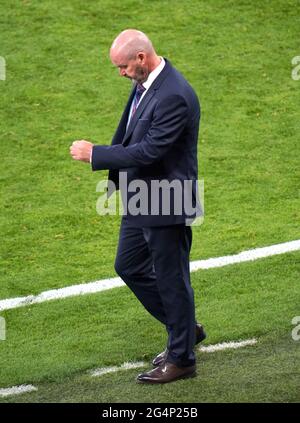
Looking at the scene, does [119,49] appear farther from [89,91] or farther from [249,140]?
[89,91]

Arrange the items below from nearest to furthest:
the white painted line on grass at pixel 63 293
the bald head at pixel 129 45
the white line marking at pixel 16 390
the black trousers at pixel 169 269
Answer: the bald head at pixel 129 45 → the black trousers at pixel 169 269 → the white line marking at pixel 16 390 → the white painted line on grass at pixel 63 293

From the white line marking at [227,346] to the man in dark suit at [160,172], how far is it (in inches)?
22.4

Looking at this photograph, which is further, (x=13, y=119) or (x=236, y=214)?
(x=13, y=119)

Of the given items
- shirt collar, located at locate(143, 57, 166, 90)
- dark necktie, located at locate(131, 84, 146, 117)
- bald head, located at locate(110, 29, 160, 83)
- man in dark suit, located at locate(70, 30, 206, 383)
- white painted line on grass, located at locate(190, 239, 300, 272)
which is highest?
bald head, located at locate(110, 29, 160, 83)

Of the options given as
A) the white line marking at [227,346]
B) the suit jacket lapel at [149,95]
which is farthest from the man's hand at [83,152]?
the white line marking at [227,346]

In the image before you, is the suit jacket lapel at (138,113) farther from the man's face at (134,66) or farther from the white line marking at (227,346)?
the white line marking at (227,346)

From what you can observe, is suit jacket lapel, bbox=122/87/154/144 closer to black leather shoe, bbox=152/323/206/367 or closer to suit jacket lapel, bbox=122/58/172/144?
suit jacket lapel, bbox=122/58/172/144

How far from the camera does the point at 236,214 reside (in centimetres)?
1048

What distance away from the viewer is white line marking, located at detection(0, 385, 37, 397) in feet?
23.0

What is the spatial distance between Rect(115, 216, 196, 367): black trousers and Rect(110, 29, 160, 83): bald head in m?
0.90


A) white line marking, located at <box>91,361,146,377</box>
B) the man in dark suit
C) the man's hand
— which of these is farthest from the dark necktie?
white line marking, located at <box>91,361,146,377</box>

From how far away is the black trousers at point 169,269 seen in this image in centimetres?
683
